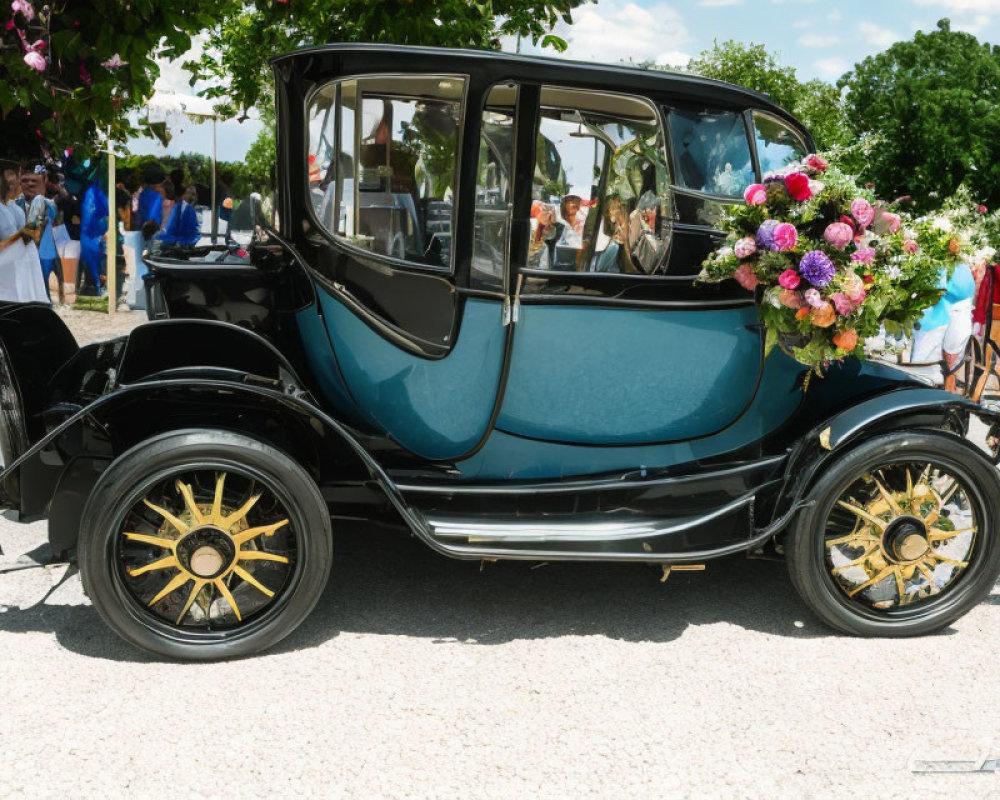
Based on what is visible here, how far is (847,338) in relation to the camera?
10.7 feet

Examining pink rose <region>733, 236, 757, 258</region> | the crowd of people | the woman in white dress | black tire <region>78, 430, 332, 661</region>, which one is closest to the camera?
black tire <region>78, 430, 332, 661</region>

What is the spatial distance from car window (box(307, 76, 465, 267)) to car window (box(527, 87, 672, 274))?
35cm

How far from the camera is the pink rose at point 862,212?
3.22m

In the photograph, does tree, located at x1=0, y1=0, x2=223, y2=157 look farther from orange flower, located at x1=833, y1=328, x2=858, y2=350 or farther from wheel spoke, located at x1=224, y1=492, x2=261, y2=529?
orange flower, located at x1=833, y1=328, x2=858, y2=350

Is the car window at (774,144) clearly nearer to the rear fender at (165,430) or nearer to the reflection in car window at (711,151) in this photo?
the reflection in car window at (711,151)

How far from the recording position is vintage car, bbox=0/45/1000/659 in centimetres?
315

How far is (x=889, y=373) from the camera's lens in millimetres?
3701

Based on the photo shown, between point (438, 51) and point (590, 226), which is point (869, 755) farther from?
point (438, 51)

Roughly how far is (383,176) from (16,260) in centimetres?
546

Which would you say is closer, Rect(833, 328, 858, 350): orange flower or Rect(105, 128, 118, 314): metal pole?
Rect(833, 328, 858, 350): orange flower

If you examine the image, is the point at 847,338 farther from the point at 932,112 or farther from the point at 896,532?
the point at 932,112

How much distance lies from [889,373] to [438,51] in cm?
205

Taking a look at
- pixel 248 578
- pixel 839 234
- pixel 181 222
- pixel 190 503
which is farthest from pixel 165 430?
pixel 181 222

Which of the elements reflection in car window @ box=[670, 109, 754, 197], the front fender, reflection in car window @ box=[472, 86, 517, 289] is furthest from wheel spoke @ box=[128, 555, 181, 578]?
reflection in car window @ box=[670, 109, 754, 197]
